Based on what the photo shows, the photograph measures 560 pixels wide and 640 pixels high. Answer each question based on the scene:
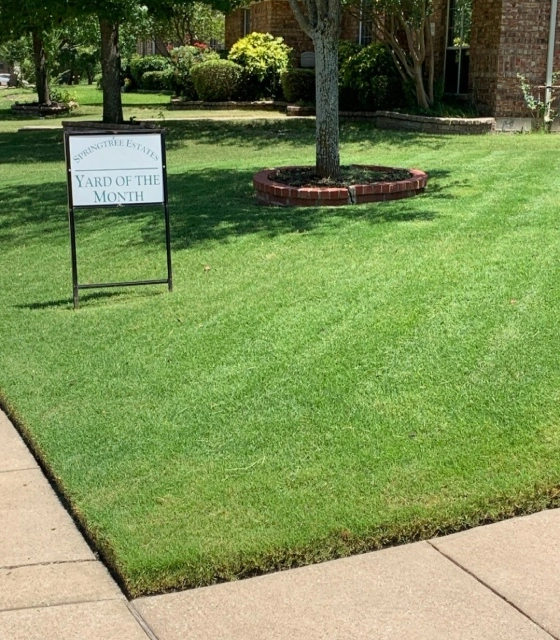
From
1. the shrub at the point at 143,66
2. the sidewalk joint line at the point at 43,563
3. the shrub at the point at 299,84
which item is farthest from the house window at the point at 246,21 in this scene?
the sidewalk joint line at the point at 43,563

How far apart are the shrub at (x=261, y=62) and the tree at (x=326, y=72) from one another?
1725cm

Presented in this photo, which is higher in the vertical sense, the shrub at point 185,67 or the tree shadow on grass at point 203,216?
the shrub at point 185,67

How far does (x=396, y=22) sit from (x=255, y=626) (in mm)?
18176

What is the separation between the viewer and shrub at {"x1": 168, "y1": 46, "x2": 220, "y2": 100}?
30.3m

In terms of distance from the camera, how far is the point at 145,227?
9398mm

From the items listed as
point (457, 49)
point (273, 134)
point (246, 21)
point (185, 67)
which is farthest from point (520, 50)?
point (246, 21)

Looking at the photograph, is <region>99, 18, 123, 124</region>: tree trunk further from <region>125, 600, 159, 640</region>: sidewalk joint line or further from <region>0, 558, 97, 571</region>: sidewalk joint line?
<region>125, 600, 159, 640</region>: sidewalk joint line

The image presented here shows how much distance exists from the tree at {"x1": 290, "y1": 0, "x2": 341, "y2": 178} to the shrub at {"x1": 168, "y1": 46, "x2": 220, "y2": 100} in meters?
20.0

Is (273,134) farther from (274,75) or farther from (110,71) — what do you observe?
(274,75)

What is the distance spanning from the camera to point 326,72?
10.1m

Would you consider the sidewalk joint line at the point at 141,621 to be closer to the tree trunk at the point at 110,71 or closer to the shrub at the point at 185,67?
the tree trunk at the point at 110,71

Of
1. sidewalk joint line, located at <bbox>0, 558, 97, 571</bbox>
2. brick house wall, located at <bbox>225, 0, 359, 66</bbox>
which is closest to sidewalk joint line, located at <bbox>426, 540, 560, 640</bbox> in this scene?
sidewalk joint line, located at <bbox>0, 558, 97, 571</bbox>

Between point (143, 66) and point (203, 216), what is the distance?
31929 mm

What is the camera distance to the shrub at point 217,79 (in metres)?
27.3
